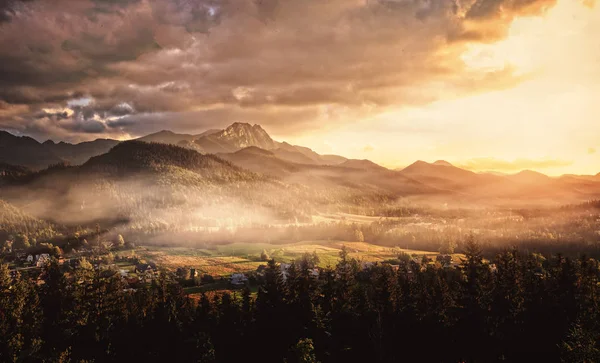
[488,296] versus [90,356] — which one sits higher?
[488,296]

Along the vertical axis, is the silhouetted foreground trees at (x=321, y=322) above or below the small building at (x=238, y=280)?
above

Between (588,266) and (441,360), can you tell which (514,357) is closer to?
(441,360)

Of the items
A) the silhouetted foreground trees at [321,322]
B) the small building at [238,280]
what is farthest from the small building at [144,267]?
the silhouetted foreground trees at [321,322]

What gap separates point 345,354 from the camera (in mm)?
56844

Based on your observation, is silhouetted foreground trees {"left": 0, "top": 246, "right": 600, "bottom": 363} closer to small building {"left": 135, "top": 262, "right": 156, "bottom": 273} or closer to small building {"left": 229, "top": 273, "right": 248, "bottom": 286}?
small building {"left": 229, "top": 273, "right": 248, "bottom": 286}

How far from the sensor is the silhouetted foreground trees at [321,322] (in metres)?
52.1

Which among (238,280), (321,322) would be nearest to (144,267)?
(238,280)

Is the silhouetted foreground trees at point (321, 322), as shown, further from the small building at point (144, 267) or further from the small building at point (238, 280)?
the small building at point (144, 267)

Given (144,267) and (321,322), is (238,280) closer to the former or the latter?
(144,267)

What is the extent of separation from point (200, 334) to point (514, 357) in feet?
151

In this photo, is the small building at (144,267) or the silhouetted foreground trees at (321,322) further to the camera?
the small building at (144,267)

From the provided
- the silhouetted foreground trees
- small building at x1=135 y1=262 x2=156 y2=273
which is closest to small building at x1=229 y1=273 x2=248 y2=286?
small building at x1=135 y1=262 x2=156 y2=273

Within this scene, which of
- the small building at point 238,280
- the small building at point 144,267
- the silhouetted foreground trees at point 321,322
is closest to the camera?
the silhouetted foreground trees at point 321,322

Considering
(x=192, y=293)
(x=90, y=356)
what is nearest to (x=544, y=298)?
(x=90, y=356)
